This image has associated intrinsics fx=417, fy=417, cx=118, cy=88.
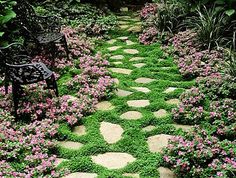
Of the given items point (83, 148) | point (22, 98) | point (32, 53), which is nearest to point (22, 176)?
point (83, 148)

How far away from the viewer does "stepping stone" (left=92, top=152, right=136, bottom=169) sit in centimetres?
449

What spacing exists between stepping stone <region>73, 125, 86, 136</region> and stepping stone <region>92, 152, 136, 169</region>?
0.61 m

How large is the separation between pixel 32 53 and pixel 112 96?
217cm

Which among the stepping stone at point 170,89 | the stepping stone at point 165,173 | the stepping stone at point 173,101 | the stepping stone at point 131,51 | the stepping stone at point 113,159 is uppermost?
the stepping stone at point 131,51

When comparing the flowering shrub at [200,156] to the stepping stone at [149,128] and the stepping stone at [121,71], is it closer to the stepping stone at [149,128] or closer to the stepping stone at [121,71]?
the stepping stone at [149,128]

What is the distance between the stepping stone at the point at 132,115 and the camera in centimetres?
549

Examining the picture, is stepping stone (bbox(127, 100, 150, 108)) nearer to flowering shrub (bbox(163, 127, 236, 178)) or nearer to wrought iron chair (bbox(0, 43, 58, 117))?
wrought iron chair (bbox(0, 43, 58, 117))

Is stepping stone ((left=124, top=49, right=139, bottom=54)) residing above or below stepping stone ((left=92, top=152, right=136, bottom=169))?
above

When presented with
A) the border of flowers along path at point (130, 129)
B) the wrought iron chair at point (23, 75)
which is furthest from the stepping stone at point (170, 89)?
the wrought iron chair at point (23, 75)

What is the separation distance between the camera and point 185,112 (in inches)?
211

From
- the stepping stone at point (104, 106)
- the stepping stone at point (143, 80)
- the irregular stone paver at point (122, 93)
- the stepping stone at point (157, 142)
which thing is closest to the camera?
the stepping stone at point (157, 142)

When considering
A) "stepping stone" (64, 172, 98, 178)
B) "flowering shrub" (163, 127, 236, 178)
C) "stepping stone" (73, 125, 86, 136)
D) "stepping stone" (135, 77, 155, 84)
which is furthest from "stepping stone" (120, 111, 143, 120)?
"stepping stone" (64, 172, 98, 178)

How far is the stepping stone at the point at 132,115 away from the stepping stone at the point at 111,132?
24 centimetres

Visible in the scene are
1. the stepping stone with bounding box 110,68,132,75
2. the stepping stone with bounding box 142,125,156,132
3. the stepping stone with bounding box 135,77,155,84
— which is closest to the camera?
the stepping stone with bounding box 142,125,156,132
